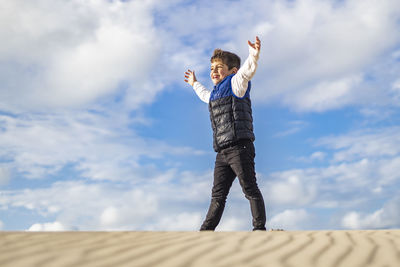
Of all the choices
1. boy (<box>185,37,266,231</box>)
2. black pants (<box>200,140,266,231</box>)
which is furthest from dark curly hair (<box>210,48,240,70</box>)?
black pants (<box>200,140,266,231</box>)

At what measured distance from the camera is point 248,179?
17.9 ft

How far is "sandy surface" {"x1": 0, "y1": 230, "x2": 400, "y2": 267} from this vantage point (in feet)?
9.57

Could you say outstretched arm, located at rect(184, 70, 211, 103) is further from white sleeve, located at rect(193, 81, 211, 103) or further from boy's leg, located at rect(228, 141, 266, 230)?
boy's leg, located at rect(228, 141, 266, 230)

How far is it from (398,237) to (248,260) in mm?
1971

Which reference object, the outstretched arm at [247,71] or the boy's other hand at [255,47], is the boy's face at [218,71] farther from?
the boy's other hand at [255,47]

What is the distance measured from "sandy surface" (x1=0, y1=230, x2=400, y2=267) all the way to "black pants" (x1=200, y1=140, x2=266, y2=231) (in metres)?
1.34

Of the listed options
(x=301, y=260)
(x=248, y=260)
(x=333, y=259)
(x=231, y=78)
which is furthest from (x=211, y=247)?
(x=231, y=78)

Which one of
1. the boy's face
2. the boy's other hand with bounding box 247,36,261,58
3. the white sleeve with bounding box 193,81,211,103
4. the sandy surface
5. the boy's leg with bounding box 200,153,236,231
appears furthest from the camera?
the white sleeve with bounding box 193,81,211,103

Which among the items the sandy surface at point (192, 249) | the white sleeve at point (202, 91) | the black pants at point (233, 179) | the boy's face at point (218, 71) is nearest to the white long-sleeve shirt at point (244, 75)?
the boy's face at point (218, 71)

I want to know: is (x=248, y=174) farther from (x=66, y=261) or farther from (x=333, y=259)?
(x=66, y=261)

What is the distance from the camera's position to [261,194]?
5.55 m

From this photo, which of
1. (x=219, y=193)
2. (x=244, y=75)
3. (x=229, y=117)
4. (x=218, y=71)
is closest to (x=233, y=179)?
(x=219, y=193)

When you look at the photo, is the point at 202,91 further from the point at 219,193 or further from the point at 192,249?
the point at 192,249

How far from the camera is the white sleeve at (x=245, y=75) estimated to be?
534cm
